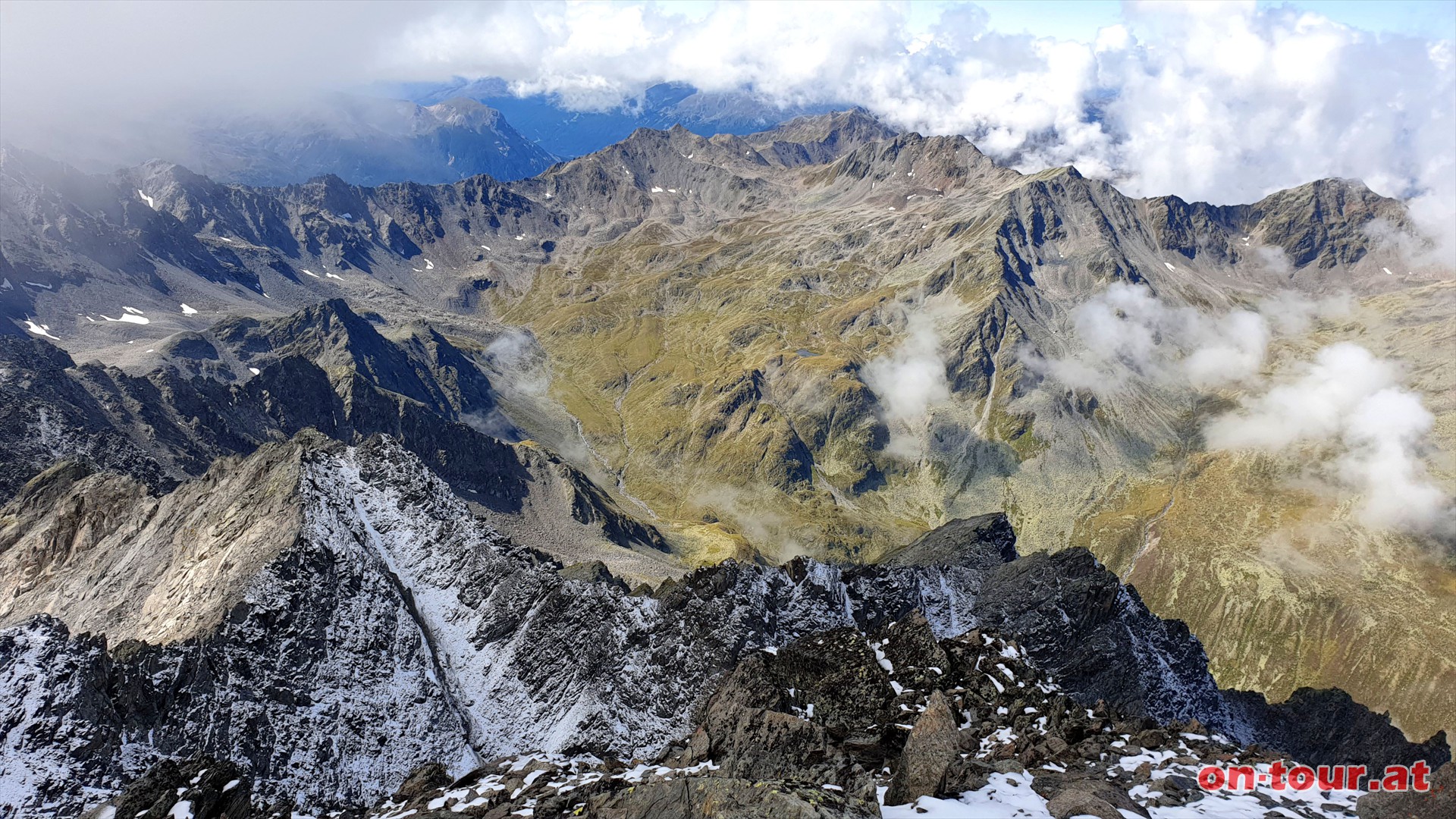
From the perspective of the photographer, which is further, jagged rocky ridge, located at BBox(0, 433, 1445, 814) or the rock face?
jagged rocky ridge, located at BBox(0, 433, 1445, 814)

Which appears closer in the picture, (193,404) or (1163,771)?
(1163,771)

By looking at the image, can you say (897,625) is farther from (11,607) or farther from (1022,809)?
(11,607)

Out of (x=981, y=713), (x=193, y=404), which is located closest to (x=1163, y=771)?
(x=981, y=713)

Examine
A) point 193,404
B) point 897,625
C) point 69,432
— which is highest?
point 193,404

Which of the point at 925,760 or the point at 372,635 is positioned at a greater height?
the point at 372,635

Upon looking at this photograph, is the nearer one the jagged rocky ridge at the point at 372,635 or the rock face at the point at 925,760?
the rock face at the point at 925,760

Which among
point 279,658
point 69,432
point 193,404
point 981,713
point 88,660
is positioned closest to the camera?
point 88,660

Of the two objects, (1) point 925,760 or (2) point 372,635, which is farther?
(2) point 372,635

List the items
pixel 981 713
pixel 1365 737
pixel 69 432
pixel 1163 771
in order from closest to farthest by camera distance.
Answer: pixel 1163 771 → pixel 981 713 → pixel 1365 737 → pixel 69 432
